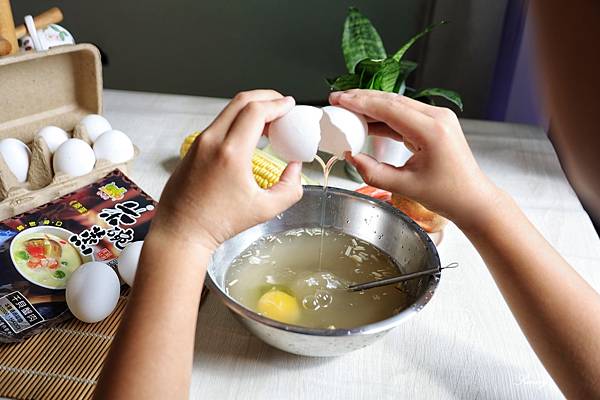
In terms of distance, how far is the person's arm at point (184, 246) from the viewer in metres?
0.54

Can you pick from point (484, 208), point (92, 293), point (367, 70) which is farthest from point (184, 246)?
point (367, 70)

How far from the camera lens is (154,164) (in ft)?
3.66

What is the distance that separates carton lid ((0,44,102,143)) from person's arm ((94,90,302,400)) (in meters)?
0.56

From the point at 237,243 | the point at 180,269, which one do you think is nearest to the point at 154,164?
the point at 237,243

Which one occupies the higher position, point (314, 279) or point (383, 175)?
point (383, 175)

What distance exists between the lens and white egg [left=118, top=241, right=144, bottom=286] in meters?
0.77

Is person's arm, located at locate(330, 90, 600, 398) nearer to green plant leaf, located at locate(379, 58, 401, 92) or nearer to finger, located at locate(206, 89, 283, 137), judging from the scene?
finger, located at locate(206, 89, 283, 137)

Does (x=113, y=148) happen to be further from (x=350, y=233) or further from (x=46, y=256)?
(x=350, y=233)

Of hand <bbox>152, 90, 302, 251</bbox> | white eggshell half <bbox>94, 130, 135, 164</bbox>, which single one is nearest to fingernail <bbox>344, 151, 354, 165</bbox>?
hand <bbox>152, 90, 302, 251</bbox>

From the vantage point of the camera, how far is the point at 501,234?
0.66 m

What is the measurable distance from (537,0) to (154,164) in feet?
2.44

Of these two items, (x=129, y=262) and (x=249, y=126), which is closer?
(x=249, y=126)

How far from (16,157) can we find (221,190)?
55 cm

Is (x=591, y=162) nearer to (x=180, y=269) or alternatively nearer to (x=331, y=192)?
(x=331, y=192)
